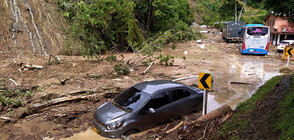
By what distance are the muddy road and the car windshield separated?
3.92 ft

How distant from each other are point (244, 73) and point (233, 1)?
34.1 meters

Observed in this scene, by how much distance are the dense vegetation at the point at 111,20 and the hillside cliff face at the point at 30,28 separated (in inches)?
55.1

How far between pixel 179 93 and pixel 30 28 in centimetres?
1606

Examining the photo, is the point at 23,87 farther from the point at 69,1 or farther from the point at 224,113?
the point at 69,1

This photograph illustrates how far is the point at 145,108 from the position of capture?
6168mm

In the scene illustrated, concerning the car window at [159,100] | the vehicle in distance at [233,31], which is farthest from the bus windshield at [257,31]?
the car window at [159,100]

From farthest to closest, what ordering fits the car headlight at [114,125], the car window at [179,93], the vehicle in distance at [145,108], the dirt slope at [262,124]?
the car window at [179,93]
the vehicle in distance at [145,108]
the car headlight at [114,125]
the dirt slope at [262,124]

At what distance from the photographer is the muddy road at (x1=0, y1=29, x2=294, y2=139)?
660 centimetres

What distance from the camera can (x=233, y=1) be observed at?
43.6m

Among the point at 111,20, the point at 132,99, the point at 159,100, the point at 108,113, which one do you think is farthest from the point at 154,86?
the point at 111,20

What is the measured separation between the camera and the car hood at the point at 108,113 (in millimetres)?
5895

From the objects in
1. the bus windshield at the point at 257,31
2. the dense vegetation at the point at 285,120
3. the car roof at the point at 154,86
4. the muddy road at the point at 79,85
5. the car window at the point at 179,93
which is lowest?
the muddy road at the point at 79,85

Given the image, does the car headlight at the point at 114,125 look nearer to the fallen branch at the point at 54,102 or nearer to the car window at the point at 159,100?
the car window at the point at 159,100

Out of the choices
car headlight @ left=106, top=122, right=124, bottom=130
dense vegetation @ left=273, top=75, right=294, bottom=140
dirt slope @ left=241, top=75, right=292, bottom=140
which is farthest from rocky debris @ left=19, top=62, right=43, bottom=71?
dense vegetation @ left=273, top=75, right=294, bottom=140
